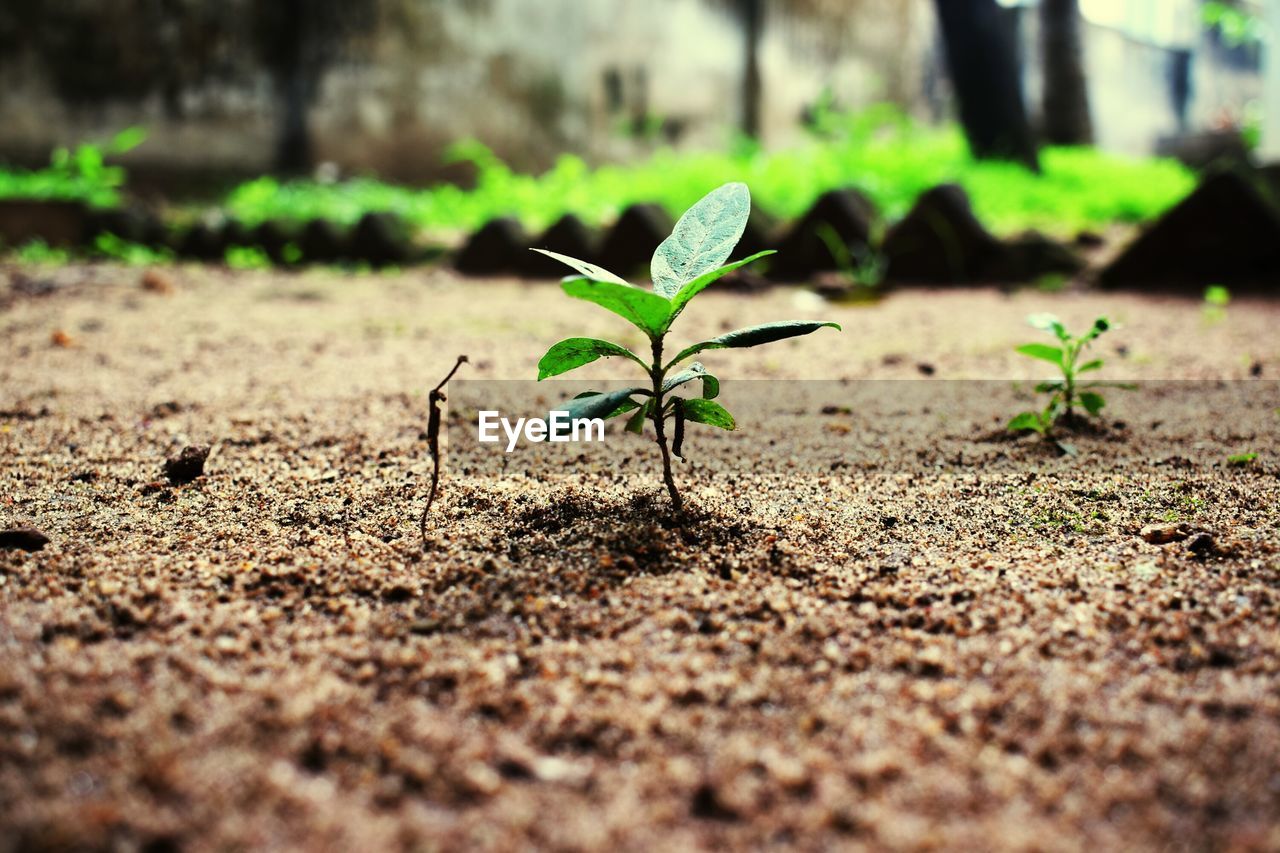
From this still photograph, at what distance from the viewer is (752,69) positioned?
9242 mm

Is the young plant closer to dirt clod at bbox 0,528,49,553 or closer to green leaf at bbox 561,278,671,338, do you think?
green leaf at bbox 561,278,671,338

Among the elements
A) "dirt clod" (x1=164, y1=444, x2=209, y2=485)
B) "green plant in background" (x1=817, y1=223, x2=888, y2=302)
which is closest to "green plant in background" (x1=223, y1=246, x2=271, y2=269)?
"green plant in background" (x1=817, y1=223, x2=888, y2=302)

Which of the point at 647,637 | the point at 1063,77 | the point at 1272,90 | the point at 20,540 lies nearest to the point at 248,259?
the point at 20,540

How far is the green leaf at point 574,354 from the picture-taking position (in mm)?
1063

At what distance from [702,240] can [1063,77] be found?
830cm

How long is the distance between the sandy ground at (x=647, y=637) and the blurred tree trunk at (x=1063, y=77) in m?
7.26

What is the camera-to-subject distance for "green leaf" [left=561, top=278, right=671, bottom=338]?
87cm

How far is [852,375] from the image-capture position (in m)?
2.08

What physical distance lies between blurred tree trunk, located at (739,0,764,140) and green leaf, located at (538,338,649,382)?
28.3ft

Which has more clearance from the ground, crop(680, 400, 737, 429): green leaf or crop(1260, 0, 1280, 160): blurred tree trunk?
Answer: crop(1260, 0, 1280, 160): blurred tree trunk

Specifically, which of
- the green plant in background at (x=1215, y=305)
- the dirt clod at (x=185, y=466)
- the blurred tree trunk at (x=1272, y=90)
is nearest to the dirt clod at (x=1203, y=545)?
the dirt clod at (x=185, y=466)

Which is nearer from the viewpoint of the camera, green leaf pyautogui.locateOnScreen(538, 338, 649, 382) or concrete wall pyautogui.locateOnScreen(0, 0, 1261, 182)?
green leaf pyautogui.locateOnScreen(538, 338, 649, 382)

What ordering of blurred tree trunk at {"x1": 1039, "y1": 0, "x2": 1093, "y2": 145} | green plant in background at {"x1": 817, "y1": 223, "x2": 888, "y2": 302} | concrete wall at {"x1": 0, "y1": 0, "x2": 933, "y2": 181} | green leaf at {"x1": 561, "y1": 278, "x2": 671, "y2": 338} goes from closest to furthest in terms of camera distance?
green leaf at {"x1": 561, "y1": 278, "x2": 671, "y2": 338}, green plant in background at {"x1": 817, "y1": 223, "x2": 888, "y2": 302}, concrete wall at {"x1": 0, "y1": 0, "x2": 933, "y2": 181}, blurred tree trunk at {"x1": 1039, "y1": 0, "x2": 1093, "y2": 145}

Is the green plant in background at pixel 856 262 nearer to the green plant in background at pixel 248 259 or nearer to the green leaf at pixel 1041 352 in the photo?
the green leaf at pixel 1041 352
